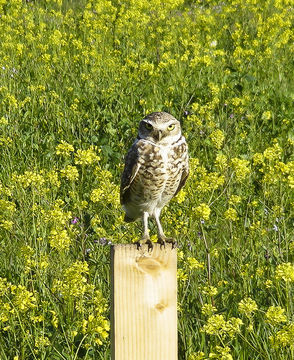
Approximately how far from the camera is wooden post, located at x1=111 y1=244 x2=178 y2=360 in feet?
6.86

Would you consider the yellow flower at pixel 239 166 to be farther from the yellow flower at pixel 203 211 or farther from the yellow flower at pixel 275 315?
the yellow flower at pixel 275 315

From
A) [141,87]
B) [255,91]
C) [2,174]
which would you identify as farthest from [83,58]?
[2,174]

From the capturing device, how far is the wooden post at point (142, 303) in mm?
2092

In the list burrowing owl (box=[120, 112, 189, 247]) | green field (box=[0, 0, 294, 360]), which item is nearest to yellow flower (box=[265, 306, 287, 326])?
green field (box=[0, 0, 294, 360])

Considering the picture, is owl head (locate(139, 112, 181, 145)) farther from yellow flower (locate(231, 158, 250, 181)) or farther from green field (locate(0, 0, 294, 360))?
yellow flower (locate(231, 158, 250, 181))

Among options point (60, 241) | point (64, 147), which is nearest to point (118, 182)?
point (64, 147)

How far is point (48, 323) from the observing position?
3.21 metres

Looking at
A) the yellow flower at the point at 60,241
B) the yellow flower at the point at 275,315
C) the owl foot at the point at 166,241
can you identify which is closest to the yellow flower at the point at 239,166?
the owl foot at the point at 166,241

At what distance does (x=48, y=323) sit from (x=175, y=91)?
384 cm

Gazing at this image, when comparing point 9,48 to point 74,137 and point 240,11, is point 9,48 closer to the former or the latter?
point 74,137

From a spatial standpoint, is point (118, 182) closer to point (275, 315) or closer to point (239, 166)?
point (239, 166)

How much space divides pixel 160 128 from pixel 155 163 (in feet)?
0.62

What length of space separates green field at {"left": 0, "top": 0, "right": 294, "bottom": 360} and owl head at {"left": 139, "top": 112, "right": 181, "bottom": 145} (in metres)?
0.35

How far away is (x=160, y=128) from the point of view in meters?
2.79
